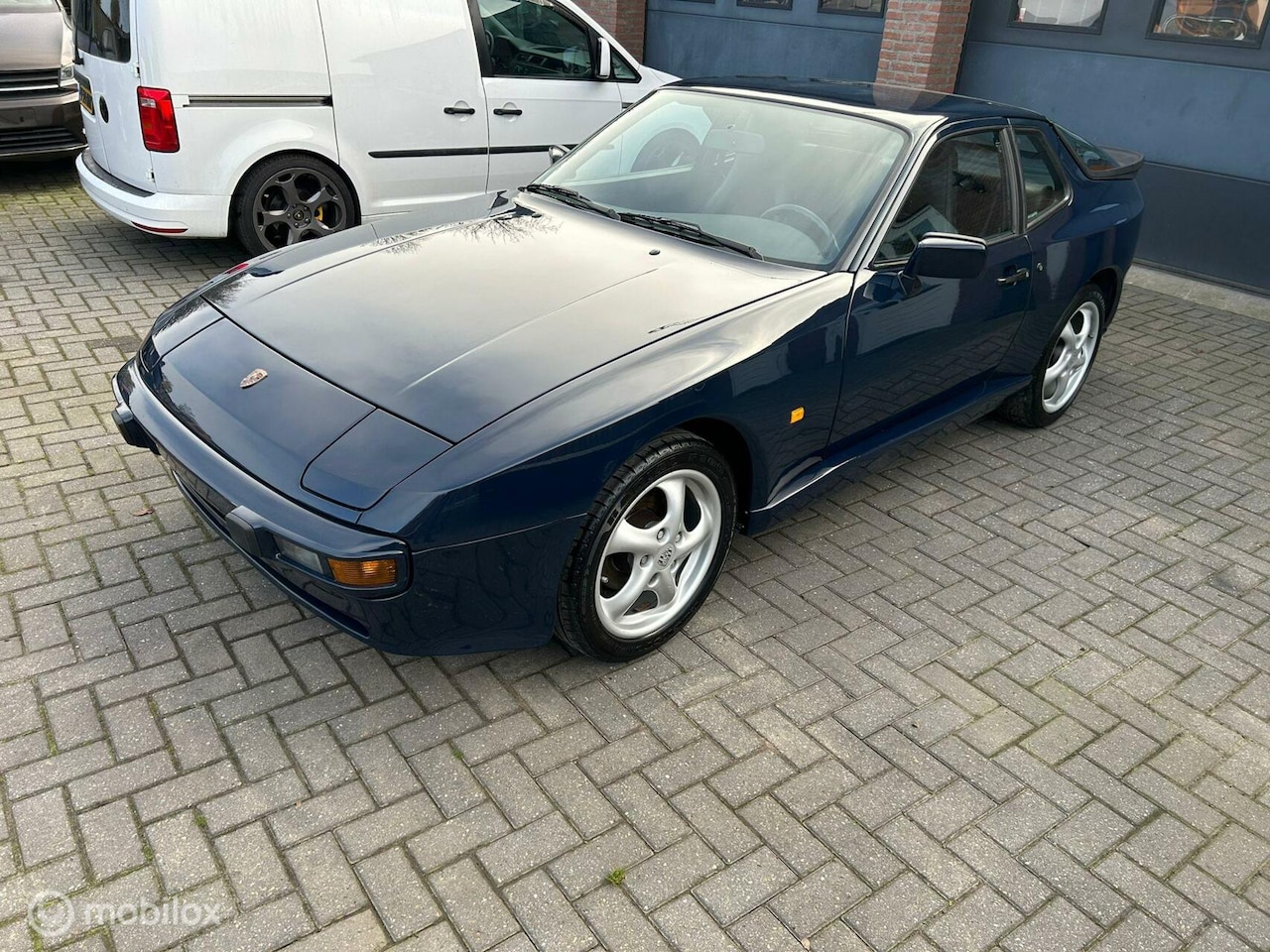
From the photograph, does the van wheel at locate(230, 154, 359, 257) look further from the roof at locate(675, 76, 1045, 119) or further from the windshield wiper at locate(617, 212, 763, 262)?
the windshield wiper at locate(617, 212, 763, 262)

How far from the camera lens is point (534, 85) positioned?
267 inches

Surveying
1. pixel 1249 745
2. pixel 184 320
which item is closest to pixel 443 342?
pixel 184 320

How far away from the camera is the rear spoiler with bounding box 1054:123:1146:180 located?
4.80m

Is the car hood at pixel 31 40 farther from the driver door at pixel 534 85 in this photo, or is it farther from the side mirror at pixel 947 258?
the side mirror at pixel 947 258

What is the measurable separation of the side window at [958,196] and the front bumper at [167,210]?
418cm

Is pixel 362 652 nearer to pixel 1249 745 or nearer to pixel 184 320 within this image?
pixel 184 320

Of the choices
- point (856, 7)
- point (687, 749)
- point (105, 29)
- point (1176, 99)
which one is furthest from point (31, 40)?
point (1176, 99)

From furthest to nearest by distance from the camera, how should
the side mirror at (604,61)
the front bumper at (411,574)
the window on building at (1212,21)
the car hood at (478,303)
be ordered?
the window on building at (1212,21) → the side mirror at (604,61) → the car hood at (478,303) → the front bumper at (411,574)

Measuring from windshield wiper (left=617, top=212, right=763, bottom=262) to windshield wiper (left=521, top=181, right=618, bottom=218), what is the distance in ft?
0.32

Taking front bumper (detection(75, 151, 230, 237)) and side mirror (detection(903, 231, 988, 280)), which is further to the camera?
front bumper (detection(75, 151, 230, 237))

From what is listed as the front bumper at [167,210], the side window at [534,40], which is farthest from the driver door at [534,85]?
the front bumper at [167,210]

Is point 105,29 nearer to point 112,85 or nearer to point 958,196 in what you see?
point 112,85

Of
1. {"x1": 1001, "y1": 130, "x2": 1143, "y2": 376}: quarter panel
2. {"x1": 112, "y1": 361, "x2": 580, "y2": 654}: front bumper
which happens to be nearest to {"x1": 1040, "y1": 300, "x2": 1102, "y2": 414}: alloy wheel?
{"x1": 1001, "y1": 130, "x2": 1143, "y2": 376}: quarter panel

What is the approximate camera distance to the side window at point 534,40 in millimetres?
6598
